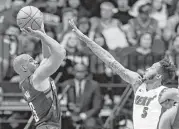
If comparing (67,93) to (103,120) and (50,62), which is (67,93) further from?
(50,62)

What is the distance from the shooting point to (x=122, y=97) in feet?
43.1

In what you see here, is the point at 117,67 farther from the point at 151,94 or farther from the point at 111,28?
the point at 111,28

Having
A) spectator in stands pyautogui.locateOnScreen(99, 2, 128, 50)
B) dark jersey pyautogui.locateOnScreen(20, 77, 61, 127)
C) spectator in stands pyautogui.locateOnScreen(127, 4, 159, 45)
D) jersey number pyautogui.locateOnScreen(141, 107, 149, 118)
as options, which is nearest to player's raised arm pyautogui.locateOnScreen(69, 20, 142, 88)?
jersey number pyautogui.locateOnScreen(141, 107, 149, 118)

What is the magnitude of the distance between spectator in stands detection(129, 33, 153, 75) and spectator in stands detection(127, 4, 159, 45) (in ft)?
2.02

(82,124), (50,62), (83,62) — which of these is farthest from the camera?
(83,62)

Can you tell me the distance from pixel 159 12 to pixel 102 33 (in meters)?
1.67

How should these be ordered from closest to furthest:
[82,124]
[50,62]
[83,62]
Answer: [50,62] < [82,124] < [83,62]

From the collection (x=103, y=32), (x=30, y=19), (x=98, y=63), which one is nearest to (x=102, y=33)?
(x=103, y=32)

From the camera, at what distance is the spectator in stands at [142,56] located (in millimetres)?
13328

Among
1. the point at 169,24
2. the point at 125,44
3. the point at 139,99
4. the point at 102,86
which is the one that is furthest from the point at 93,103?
the point at 139,99

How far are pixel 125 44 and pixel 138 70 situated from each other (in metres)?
1.00

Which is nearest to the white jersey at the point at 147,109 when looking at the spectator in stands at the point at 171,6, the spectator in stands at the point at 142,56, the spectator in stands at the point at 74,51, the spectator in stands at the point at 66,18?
the spectator in stands at the point at 142,56

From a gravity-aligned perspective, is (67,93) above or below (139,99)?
below

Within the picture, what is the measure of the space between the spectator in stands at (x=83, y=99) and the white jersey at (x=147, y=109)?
4.40 m
